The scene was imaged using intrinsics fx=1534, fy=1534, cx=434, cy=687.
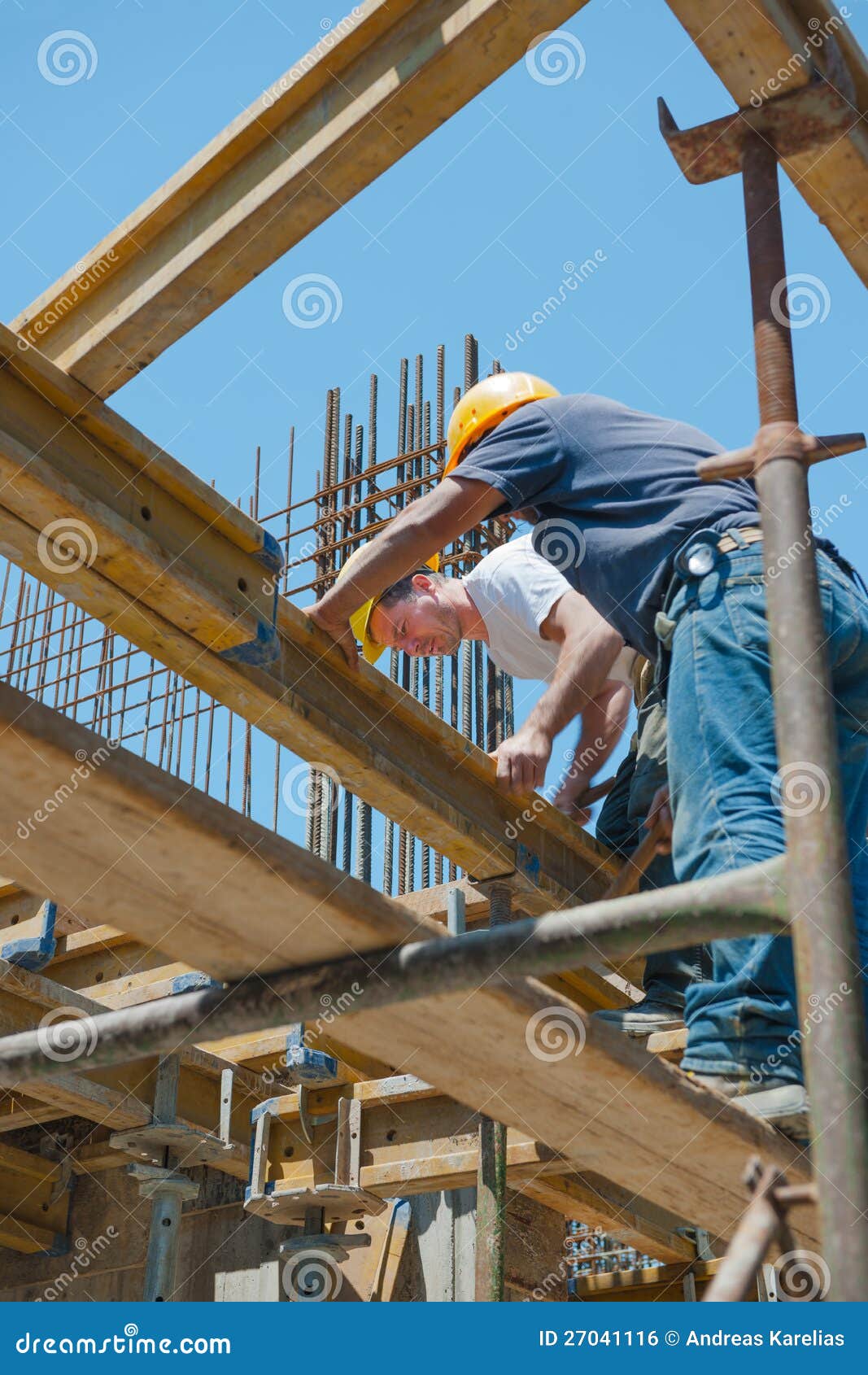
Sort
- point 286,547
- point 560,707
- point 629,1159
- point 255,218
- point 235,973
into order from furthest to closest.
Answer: point 286,547, point 560,707, point 629,1159, point 255,218, point 235,973

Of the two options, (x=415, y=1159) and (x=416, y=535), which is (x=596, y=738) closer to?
(x=415, y=1159)

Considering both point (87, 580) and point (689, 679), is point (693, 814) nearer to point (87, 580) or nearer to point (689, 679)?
point (689, 679)

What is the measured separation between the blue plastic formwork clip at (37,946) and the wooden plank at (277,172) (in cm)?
322

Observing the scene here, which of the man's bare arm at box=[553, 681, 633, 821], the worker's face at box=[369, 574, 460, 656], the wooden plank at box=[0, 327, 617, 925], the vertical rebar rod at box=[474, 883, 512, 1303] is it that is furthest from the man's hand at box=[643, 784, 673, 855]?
the vertical rebar rod at box=[474, 883, 512, 1303]

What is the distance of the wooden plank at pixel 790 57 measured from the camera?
3.18 metres

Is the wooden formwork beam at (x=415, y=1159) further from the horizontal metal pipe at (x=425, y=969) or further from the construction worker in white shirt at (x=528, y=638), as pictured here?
the horizontal metal pipe at (x=425, y=969)

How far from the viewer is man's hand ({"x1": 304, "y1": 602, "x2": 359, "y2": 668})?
4.67 m

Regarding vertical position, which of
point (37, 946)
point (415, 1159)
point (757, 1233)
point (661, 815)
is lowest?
point (757, 1233)

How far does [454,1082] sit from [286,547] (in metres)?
5.97

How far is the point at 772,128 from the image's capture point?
3322mm

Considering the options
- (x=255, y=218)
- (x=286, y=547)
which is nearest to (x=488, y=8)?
(x=255, y=218)

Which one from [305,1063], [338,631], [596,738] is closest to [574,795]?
[596,738]

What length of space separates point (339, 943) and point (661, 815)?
262 centimetres

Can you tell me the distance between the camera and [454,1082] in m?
3.78
